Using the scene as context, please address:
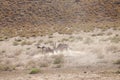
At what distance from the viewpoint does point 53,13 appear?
164 feet

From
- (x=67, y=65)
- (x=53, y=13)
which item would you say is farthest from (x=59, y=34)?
(x=67, y=65)

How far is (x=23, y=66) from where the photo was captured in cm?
1758

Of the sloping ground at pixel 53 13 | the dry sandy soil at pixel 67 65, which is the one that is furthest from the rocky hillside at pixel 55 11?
the dry sandy soil at pixel 67 65

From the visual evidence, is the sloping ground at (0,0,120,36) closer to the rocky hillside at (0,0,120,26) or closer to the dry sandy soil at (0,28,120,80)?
the rocky hillside at (0,0,120,26)

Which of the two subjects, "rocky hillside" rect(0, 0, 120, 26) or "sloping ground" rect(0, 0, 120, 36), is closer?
"sloping ground" rect(0, 0, 120, 36)

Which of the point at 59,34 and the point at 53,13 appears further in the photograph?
the point at 53,13

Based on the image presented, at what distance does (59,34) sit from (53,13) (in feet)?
42.0

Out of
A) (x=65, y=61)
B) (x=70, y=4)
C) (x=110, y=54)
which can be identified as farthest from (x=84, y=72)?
(x=70, y=4)

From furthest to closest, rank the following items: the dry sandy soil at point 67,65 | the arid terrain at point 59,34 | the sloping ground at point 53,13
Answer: the sloping ground at point 53,13
the arid terrain at point 59,34
the dry sandy soil at point 67,65

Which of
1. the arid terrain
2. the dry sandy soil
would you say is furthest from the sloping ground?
the dry sandy soil

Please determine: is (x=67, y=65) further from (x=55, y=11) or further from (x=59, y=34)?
(x=55, y=11)

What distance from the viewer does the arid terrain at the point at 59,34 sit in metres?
17.6

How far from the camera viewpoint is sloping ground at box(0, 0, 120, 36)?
47812mm

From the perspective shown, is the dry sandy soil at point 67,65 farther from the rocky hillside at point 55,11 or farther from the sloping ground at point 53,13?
the rocky hillside at point 55,11
